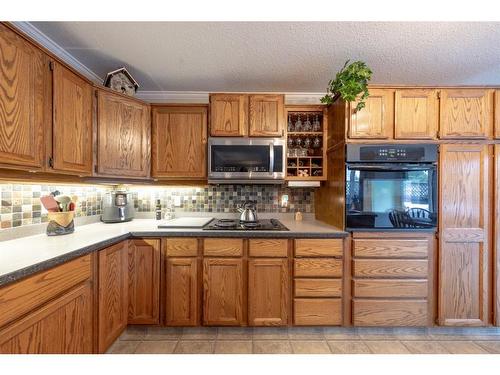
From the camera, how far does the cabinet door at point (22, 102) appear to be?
1062 millimetres

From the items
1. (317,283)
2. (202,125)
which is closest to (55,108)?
(202,125)

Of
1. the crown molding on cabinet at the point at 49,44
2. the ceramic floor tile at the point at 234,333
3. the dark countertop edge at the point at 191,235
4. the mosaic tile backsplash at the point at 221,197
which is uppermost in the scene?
the crown molding on cabinet at the point at 49,44

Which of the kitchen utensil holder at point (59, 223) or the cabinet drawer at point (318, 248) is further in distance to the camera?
the cabinet drawer at point (318, 248)

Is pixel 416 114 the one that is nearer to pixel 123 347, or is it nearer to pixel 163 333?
pixel 163 333

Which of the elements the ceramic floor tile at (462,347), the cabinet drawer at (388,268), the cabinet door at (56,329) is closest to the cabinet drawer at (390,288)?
the cabinet drawer at (388,268)

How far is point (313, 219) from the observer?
2.50 metres

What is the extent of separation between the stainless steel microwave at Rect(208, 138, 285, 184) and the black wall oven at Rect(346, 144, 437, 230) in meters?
0.65

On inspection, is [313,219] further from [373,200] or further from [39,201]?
[39,201]

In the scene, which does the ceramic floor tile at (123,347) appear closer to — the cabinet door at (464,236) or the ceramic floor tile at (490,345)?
the cabinet door at (464,236)

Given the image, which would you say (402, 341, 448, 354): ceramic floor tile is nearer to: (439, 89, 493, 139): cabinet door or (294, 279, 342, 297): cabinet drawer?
(294, 279, 342, 297): cabinet drawer

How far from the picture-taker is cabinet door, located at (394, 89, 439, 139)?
1798 millimetres

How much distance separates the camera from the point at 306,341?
1781 mm

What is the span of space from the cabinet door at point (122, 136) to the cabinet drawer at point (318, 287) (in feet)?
5.75
